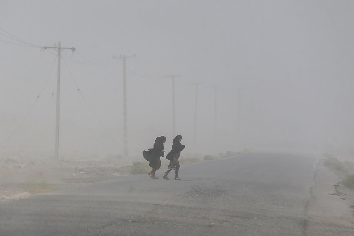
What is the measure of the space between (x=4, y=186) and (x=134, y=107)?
152m

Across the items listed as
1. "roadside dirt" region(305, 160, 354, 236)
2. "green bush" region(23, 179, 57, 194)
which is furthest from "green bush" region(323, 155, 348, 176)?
"green bush" region(23, 179, 57, 194)

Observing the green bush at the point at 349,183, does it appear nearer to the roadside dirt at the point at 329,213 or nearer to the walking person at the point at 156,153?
the roadside dirt at the point at 329,213

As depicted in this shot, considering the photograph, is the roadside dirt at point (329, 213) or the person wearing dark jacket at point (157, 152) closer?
the roadside dirt at point (329, 213)

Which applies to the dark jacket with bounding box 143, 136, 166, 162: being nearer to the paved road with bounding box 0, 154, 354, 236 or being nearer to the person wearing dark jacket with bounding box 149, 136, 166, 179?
the person wearing dark jacket with bounding box 149, 136, 166, 179

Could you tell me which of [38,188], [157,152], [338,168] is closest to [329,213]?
[157,152]

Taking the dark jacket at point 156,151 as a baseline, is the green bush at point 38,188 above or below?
below

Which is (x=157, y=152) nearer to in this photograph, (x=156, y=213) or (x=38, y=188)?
(x=38, y=188)

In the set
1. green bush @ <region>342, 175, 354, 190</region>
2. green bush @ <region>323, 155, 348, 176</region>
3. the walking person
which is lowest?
green bush @ <region>323, 155, 348, 176</region>

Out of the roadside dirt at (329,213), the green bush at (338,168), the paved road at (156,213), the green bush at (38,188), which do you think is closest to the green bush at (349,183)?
the roadside dirt at (329,213)

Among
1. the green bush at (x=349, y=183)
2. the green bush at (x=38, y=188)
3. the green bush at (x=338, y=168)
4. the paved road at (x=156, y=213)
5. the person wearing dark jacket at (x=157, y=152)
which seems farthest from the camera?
the green bush at (x=338, y=168)

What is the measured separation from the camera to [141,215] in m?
9.48

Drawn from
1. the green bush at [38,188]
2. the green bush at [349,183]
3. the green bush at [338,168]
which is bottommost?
the green bush at [338,168]

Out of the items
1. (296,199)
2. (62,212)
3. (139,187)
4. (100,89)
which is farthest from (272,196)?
(100,89)

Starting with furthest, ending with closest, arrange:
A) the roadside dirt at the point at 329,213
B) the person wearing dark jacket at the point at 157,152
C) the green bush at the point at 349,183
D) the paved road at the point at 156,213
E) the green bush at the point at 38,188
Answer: the green bush at the point at 349,183
the person wearing dark jacket at the point at 157,152
the green bush at the point at 38,188
the roadside dirt at the point at 329,213
the paved road at the point at 156,213
